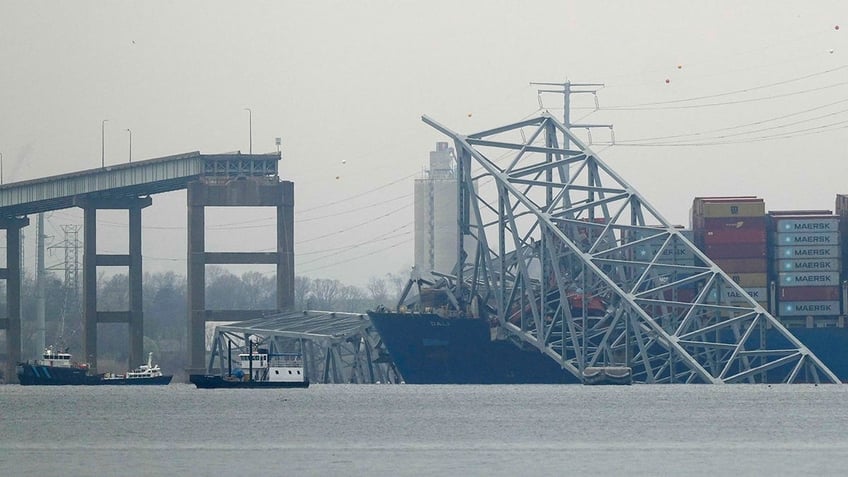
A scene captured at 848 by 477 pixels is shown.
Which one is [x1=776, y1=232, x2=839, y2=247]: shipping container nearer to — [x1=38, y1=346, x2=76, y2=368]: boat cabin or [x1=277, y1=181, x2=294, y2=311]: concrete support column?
[x1=277, y1=181, x2=294, y2=311]: concrete support column

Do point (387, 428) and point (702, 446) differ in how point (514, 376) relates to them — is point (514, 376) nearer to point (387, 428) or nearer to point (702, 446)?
point (387, 428)

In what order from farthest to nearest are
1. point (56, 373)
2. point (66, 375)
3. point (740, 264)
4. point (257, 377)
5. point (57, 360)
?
point (57, 360) → point (56, 373) → point (66, 375) → point (257, 377) → point (740, 264)

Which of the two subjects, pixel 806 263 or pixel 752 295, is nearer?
pixel 806 263

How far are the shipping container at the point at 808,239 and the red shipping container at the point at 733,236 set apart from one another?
4.03ft

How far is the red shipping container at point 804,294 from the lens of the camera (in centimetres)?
11719

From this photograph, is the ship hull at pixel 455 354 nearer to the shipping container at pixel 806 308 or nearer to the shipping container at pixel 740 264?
the shipping container at pixel 740 264

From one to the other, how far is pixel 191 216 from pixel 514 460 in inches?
Answer: 3424

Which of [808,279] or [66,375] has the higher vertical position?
[808,279]

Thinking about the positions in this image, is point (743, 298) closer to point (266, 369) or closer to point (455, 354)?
point (455, 354)

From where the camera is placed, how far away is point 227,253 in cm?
14062

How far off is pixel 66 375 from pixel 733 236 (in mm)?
53757

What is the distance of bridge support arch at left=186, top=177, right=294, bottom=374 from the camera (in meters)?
142

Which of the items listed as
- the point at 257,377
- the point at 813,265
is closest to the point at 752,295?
the point at 813,265

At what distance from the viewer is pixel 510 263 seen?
121 metres
